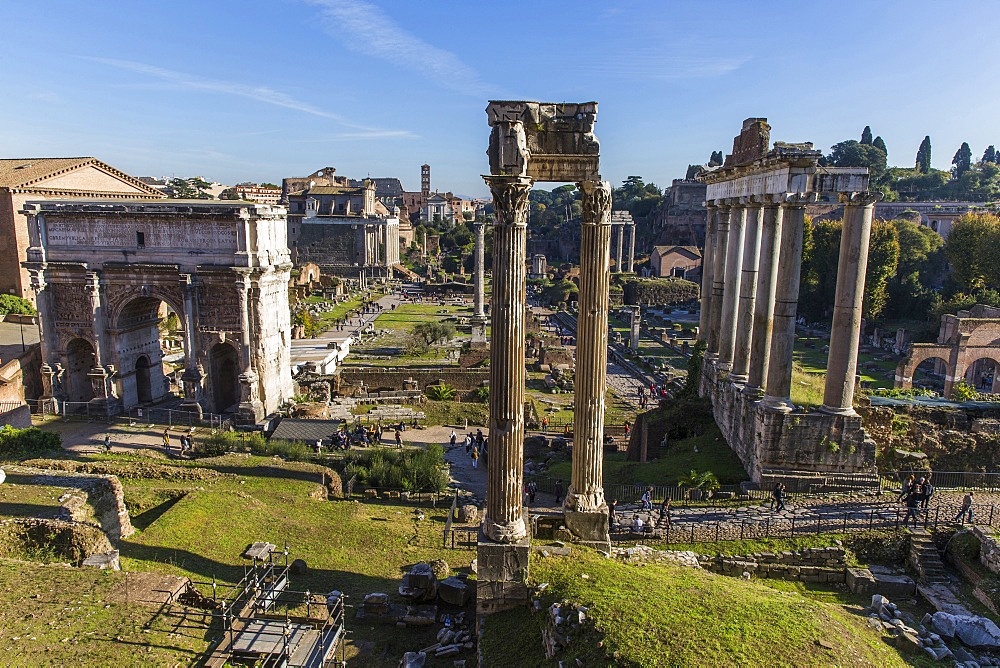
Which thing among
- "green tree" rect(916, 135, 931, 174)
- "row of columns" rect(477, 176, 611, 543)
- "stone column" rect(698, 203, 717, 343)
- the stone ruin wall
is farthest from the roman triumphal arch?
"green tree" rect(916, 135, 931, 174)

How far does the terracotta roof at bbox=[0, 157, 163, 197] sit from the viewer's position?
4706 centimetres

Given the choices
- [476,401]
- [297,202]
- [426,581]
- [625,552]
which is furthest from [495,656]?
[297,202]

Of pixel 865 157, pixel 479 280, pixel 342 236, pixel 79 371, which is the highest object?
pixel 865 157

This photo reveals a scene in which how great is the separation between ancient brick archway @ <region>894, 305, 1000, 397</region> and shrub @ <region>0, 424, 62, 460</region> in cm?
3904

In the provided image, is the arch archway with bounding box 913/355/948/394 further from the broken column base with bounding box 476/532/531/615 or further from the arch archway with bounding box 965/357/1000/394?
the broken column base with bounding box 476/532/531/615

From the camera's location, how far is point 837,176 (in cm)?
1666

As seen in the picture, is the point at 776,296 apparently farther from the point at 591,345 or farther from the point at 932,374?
the point at 932,374

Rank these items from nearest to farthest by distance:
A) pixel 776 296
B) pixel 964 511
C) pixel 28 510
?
pixel 28 510
pixel 964 511
pixel 776 296

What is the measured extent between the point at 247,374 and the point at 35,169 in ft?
117

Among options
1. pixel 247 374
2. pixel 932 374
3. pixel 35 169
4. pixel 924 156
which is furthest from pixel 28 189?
pixel 924 156

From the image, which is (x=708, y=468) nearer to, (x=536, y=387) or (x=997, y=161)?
(x=536, y=387)

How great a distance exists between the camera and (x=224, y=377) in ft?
95.2

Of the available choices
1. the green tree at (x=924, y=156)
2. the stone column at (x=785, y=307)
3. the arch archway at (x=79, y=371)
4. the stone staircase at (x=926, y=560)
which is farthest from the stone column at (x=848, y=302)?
the green tree at (x=924, y=156)

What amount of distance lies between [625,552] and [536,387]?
81.6 ft
